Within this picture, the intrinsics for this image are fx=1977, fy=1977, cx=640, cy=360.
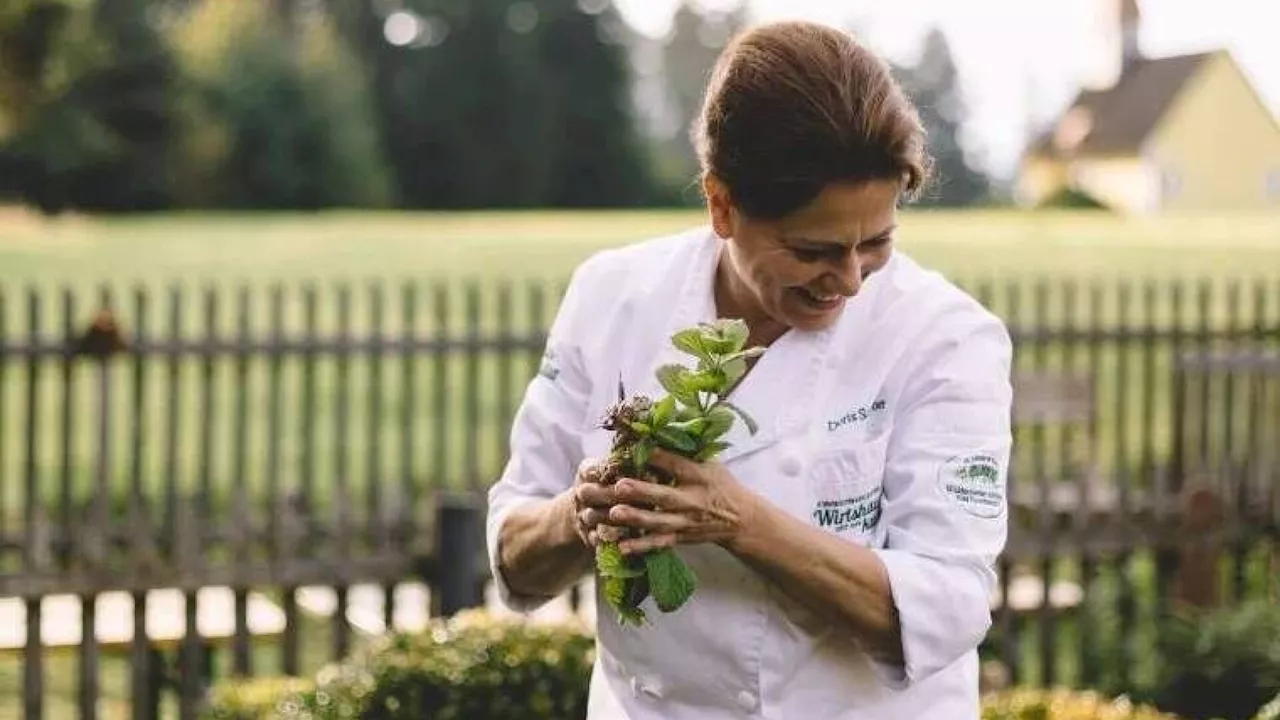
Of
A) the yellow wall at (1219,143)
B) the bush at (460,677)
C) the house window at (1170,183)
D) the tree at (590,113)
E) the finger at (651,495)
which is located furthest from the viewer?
the tree at (590,113)

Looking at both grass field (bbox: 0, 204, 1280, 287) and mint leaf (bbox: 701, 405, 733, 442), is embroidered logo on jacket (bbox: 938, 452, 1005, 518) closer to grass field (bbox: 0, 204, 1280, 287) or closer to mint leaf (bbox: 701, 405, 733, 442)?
mint leaf (bbox: 701, 405, 733, 442)

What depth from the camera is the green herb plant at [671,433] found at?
2182 millimetres

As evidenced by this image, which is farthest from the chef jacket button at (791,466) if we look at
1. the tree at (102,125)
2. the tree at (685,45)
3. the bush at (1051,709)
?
the tree at (685,45)

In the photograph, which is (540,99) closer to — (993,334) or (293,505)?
(293,505)

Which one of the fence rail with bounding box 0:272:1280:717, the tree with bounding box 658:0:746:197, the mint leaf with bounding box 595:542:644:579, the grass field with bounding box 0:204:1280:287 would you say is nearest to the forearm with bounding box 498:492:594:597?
the mint leaf with bounding box 595:542:644:579

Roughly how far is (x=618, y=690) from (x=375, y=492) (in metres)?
5.60

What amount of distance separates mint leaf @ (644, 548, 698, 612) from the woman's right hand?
0.05m

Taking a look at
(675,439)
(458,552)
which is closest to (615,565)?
(675,439)

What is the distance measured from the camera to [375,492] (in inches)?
316

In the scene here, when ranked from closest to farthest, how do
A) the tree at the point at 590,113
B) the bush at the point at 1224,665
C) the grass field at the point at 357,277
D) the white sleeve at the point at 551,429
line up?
the white sleeve at the point at 551,429 < the bush at the point at 1224,665 < the grass field at the point at 357,277 < the tree at the point at 590,113

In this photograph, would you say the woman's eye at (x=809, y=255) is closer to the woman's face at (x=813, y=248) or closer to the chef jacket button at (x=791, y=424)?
the woman's face at (x=813, y=248)

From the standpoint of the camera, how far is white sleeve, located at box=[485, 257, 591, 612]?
253 centimetres

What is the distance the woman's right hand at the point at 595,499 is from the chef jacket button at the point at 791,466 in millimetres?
242

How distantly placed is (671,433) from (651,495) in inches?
2.8
